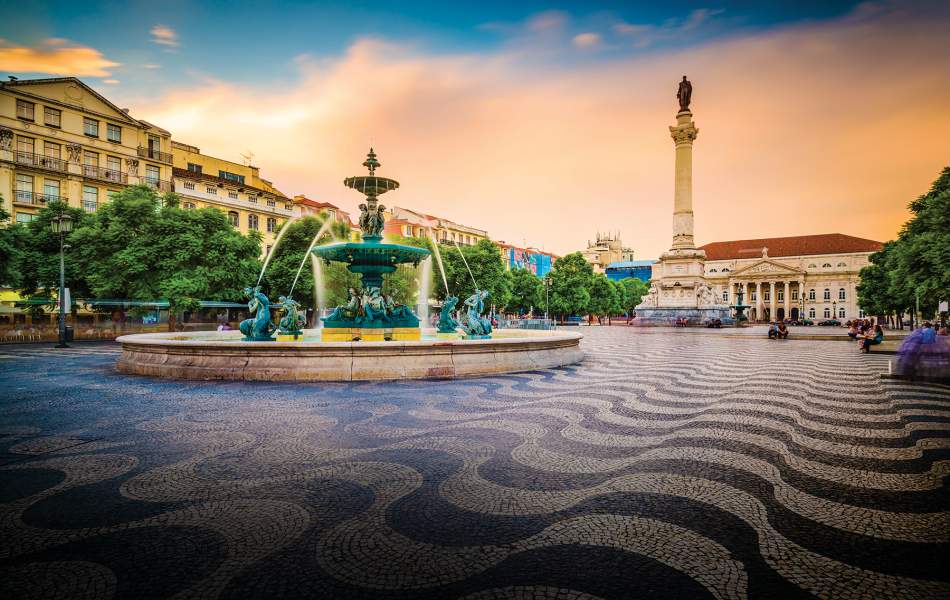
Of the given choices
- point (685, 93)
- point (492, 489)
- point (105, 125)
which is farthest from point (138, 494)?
point (685, 93)

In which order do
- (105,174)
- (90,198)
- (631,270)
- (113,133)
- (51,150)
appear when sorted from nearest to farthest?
(51,150)
(90,198)
(105,174)
(113,133)
(631,270)

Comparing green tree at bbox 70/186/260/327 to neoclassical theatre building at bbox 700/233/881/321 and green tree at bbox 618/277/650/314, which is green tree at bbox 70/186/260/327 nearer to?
green tree at bbox 618/277/650/314

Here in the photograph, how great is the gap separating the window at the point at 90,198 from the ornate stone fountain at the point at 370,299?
3580 cm

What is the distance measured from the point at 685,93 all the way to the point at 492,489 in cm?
5507

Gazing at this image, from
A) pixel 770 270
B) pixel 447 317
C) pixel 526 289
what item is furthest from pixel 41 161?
pixel 770 270

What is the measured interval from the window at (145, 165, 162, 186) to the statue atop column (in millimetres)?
54519

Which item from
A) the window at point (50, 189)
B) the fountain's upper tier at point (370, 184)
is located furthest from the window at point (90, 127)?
the fountain's upper tier at point (370, 184)

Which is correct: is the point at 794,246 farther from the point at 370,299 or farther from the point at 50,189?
the point at 50,189

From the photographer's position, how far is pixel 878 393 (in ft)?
29.2

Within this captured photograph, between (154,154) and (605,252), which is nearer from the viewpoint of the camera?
(154,154)

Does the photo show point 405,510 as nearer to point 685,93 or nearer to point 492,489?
point 492,489

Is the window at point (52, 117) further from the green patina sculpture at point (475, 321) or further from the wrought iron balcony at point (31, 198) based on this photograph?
the green patina sculpture at point (475, 321)

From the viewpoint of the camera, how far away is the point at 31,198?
33719mm

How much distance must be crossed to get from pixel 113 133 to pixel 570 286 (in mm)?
50686
